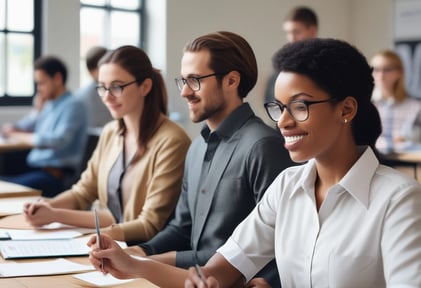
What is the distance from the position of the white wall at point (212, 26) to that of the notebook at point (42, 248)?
12.8 feet

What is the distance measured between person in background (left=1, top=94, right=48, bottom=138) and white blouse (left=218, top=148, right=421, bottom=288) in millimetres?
3677

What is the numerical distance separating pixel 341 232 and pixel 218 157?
70 centimetres

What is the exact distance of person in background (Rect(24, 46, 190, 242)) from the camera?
96.7 inches

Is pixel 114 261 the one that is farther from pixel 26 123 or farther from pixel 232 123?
pixel 26 123

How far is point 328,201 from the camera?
156 centimetres

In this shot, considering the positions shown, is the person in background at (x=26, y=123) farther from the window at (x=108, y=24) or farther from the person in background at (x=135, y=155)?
the person in background at (x=135, y=155)

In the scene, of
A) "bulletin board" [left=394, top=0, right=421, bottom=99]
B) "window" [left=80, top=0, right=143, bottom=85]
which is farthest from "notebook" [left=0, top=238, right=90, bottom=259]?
"bulletin board" [left=394, top=0, right=421, bottom=99]

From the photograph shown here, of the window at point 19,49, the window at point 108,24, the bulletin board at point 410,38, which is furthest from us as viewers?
the bulletin board at point 410,38

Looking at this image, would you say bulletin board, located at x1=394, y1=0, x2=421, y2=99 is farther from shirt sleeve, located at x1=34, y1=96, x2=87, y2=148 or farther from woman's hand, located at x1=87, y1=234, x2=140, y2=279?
woman's hand, located at x1=87, y1=234, x2=140, y2=279

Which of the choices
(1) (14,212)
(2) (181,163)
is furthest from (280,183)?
(1) (14,212)

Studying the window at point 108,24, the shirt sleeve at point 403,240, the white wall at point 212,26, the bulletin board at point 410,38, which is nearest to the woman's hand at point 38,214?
the shirt sleeve at point 403,240

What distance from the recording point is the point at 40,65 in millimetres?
5055

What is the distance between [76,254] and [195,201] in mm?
432

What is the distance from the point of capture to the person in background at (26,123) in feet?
17.2
